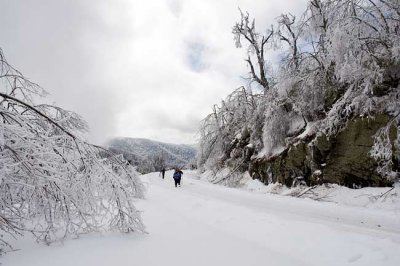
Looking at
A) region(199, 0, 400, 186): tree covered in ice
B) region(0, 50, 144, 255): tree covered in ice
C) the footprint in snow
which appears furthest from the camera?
region(199, 0, 400, 186): tree covered in ice

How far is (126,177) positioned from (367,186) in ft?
34.3

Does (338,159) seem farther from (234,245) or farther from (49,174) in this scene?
(49,174)

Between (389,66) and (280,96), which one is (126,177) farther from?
(280,96)

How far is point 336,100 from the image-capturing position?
17.3 meters

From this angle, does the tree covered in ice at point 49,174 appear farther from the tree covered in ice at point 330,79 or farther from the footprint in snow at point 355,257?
the tree covered in ice at point 330,79

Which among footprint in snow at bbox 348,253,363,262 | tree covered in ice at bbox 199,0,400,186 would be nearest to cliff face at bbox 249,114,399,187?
tree covered in ice at bbox 199,0,400,186

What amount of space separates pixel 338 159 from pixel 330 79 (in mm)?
4633

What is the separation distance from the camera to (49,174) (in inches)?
226

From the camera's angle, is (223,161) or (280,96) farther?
(223,161)

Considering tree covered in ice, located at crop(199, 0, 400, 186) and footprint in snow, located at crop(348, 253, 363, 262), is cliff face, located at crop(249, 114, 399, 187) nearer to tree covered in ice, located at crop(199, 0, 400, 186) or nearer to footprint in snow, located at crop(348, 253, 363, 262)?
tree covered in ice, located at crop(199, 0, 400, 186)

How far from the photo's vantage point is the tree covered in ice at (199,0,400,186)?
13.8 m

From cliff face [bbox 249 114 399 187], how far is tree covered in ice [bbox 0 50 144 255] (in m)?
10.9

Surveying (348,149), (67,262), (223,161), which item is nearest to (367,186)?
(348,149)

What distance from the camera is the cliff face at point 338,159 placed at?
14.0m
